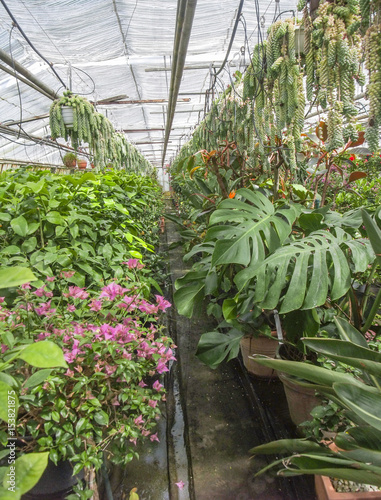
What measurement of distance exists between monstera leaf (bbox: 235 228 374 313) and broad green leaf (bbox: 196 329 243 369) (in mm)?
408

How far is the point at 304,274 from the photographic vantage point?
51.2 inches

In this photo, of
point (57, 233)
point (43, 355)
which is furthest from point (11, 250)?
point (43, 355)

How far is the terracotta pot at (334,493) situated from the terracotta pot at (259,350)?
2.83ft

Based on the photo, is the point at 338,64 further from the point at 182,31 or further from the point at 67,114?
the point at 67,114

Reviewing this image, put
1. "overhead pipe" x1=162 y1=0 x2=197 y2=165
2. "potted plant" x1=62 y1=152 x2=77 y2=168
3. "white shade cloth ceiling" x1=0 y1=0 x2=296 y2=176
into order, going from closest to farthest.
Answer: "overhead pipe" x1=162 y1=0 x2=197 y2=165
"white shade cloth ceiling" x1=0 y1=0 x2=296 y2=176
"potted plant" x1=62 y1=152 x2=77 y2=168

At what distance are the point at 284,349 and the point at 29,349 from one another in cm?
144

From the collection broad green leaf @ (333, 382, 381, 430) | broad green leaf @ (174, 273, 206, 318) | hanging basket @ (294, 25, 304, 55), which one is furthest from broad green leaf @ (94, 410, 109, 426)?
hanging basket @ (294, 25, 304, 55)

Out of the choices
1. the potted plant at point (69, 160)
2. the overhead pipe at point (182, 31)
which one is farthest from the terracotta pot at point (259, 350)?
the potted plant at point (69, 160)

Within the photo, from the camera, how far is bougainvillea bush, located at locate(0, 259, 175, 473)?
37.2 inches

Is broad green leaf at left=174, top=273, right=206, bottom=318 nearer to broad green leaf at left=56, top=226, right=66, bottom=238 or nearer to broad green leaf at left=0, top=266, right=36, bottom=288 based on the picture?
broad green leaf at left=56, top=226, right=66, bottom=238

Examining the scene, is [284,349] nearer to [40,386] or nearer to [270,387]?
[270,387]

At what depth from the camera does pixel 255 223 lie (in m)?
1.61

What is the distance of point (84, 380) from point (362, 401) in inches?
28.7

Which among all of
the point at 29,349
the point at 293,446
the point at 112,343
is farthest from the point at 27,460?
the point at 293,446
